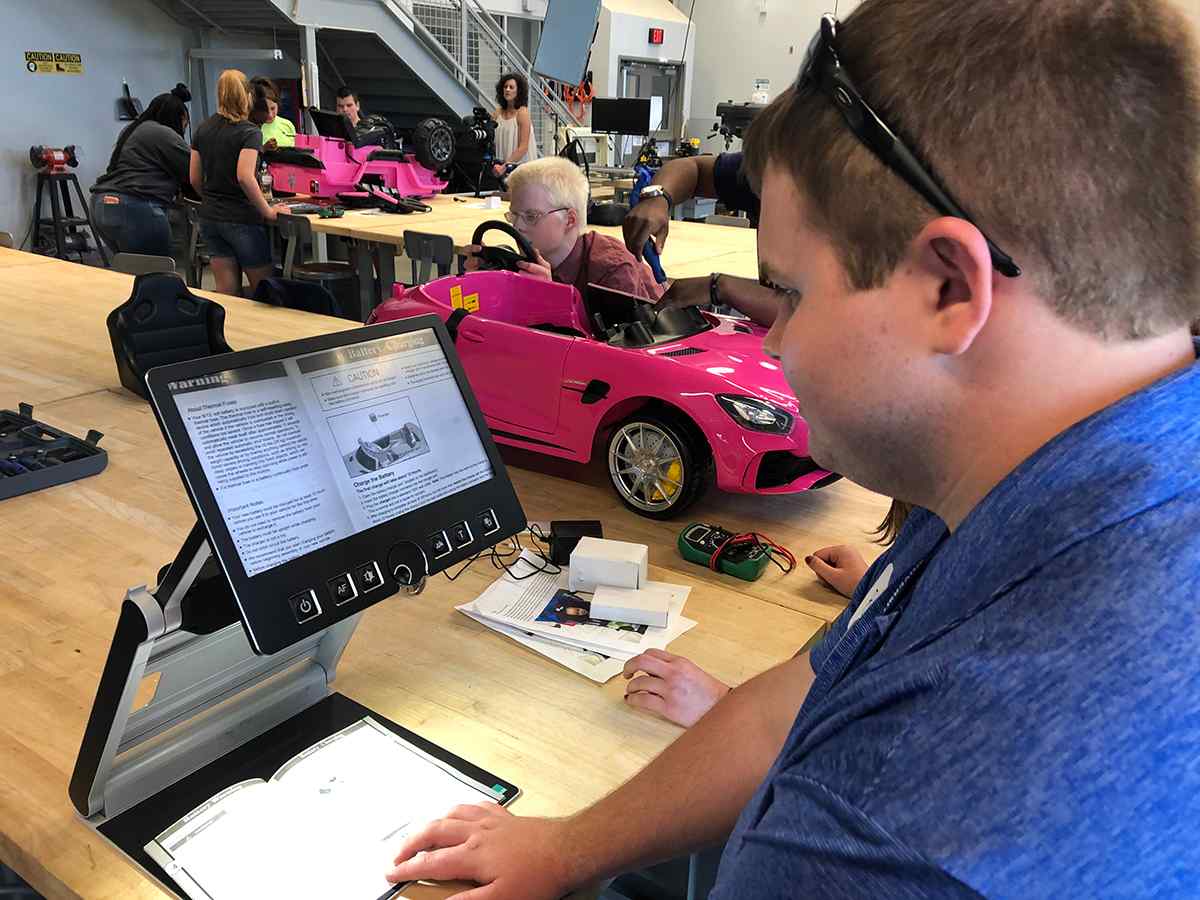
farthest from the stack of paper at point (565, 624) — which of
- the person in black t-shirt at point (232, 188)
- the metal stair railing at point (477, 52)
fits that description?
the metal stair railing at point (477, 52)

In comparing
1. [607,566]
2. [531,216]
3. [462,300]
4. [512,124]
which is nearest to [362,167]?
[512,124]

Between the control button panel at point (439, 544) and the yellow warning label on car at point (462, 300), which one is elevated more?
the yellow warning label on car at point (462, 300)

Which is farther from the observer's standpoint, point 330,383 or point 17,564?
point 17,564

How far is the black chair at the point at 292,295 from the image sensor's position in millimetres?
3230

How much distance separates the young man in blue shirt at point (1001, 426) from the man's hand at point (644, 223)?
1.82 meters

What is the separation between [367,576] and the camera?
1060mm

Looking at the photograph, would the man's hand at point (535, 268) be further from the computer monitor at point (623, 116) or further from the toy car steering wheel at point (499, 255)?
the computer monitor at point (623, 116)

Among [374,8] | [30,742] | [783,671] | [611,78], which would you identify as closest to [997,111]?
[783,671]

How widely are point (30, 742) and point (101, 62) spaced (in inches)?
353

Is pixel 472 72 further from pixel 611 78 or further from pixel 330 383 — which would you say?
pixel 330 383

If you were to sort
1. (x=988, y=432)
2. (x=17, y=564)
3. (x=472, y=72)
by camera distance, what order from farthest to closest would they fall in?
(x=472, y=72) → (x=17, y=564) → (x=988, y=432)

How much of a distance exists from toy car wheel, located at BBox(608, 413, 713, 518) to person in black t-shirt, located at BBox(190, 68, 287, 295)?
3889 mm

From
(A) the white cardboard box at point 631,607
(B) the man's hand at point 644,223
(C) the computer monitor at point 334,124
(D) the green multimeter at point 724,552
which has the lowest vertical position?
(A) the white cardboard box at point 631,607

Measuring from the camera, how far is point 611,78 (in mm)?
12023
